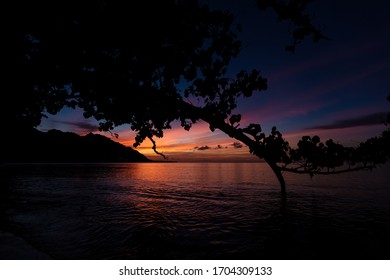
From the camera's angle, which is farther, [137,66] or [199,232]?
[199,232]

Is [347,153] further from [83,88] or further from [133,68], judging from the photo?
[83,88]

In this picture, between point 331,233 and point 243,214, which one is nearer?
point 331,233

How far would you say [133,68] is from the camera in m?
9.77

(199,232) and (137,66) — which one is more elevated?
(137,66)

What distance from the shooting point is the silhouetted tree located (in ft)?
24.7

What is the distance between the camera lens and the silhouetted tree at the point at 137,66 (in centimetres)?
752

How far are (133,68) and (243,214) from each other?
1194 centimetres

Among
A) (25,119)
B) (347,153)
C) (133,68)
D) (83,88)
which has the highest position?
(133,68)

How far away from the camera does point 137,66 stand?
9.66 metres

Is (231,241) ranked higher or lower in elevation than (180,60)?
lower

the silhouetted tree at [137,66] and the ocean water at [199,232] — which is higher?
the silhouetted tree at [137,66]

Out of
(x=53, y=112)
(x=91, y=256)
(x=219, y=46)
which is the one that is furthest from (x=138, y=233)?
(x=219, y=46)

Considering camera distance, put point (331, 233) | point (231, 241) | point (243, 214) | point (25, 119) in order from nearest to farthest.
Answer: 1. point (25, 119)
2. point (231, 241)
3. point (331, 233)
4. point (243, 214)
